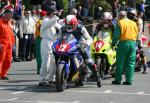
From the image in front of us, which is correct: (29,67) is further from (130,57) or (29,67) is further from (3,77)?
(130,57)

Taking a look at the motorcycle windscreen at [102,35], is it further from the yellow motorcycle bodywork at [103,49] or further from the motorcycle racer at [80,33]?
the motorcycle racer at [80,33]

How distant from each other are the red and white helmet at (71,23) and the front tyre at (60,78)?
1111 mm

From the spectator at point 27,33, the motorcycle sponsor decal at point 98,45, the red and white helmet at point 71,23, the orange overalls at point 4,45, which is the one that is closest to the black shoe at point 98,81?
the motorcycle sponsor decal at point 98,45

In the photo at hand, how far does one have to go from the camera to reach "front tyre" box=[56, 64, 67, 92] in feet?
43.4

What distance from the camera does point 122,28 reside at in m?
14.8

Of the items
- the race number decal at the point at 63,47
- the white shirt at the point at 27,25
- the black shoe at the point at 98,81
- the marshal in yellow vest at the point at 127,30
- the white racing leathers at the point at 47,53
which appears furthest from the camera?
the white shirt at the point at 27,25

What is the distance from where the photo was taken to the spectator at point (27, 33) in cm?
2200

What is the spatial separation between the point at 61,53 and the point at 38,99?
1.52 metres

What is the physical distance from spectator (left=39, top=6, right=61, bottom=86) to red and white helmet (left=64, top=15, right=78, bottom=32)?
1.54 feet

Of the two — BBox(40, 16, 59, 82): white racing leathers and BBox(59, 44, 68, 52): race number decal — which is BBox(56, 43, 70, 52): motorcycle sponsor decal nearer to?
BBox(59, 44, 68, 52): race number decal

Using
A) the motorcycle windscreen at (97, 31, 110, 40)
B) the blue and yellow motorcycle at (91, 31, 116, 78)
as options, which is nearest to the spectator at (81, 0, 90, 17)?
the motorcycle windscreen at (97, 31, 110, 40)

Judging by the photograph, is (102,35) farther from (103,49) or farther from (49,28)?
(49,28)

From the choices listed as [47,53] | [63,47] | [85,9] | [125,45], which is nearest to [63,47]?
[63,47]

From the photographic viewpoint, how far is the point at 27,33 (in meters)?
22.0
